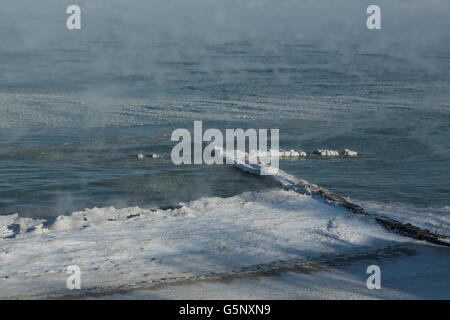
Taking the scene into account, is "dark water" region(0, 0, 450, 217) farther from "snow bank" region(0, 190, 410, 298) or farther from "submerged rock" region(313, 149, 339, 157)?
"snow bank" region(0, 190, 410, 298)

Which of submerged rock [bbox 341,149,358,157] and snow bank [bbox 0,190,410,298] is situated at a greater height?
submerged rock [bbox 341,149,358,157]

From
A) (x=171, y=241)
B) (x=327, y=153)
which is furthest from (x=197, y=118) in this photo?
(x=171, y=241)

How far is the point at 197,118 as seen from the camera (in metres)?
18.8

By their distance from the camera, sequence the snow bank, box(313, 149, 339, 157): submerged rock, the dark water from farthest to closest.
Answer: box(313, 149, 339, 157): submerged rock, the dark water, the snow bank

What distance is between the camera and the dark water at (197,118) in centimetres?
1279

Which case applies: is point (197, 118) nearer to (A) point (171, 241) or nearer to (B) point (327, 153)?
(B) point (327, 153)

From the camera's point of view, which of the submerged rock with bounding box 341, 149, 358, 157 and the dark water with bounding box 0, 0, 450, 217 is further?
the submerged rock with bounding box 341, 149, 358, 157

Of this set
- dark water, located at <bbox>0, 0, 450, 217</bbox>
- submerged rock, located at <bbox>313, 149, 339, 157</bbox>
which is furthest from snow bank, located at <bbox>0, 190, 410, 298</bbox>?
submerged rock, located at <bbox>313, 149, 339, 157</bbox>

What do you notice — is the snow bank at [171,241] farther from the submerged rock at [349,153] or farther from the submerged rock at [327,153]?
the submerged rock at [349,153]

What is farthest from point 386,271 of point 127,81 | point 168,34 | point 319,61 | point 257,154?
point 168,34

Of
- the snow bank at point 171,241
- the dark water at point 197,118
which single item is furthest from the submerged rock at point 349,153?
the snow bank at point 171,241

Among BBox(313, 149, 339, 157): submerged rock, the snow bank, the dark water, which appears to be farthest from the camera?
BBox(313, 149, 339, 157): submerged rock

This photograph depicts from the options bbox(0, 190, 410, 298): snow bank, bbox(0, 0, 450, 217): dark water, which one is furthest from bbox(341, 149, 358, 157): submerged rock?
bbox(0, 190, 410, 298): snow bank

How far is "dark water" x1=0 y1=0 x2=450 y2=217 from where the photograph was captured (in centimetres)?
1279
